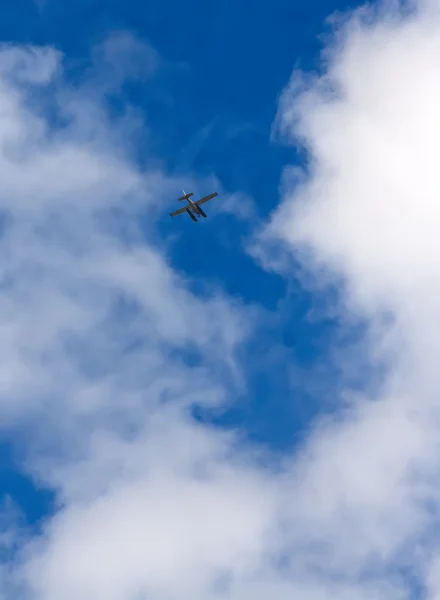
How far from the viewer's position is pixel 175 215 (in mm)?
177750

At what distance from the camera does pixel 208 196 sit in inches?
6821

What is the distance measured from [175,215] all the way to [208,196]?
10.5 m
